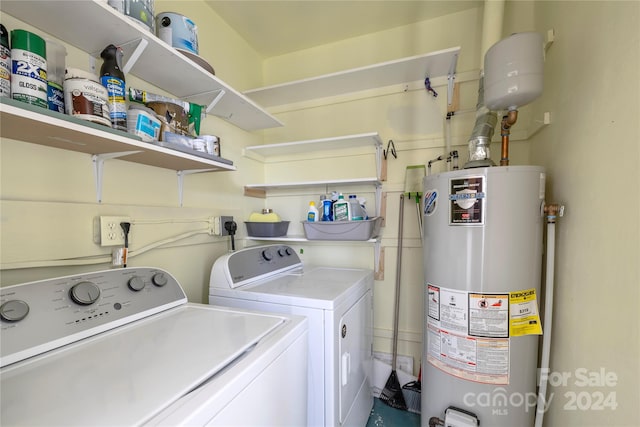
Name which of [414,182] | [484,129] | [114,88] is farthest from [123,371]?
[414,182]

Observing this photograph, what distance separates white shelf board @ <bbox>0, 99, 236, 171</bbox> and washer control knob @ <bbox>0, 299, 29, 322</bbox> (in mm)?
479

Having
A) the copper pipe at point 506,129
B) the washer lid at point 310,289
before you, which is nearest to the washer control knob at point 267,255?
the washer lid at point 310,289

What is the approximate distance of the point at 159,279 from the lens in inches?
42.3

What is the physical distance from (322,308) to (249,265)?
1.67ft

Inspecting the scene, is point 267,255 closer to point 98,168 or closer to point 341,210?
point 341,210

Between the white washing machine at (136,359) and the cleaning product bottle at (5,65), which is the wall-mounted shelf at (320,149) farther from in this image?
the cleaning product bottle at (5,65)

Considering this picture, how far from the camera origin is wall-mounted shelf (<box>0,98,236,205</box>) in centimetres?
68

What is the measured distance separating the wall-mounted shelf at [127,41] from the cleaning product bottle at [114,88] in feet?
0.27

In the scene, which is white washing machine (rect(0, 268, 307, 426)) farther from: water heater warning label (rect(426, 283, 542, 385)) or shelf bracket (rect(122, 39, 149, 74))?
shelf bracket (rect(122, 39, 149, 74))

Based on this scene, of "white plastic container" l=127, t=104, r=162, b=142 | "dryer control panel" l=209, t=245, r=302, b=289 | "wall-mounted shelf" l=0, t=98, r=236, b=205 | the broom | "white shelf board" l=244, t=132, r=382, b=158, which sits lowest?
the broom

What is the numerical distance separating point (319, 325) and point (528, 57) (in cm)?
135

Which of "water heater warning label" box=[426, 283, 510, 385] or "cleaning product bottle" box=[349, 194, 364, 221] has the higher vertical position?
"cleaning product bottle" box=[349, 194, 364, 221]

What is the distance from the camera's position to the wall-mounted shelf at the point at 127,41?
0.83 m

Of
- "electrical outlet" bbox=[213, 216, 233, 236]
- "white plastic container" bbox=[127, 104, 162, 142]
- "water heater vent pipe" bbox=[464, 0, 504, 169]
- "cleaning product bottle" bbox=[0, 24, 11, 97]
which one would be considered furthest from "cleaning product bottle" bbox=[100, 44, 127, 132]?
"water heater vent pipe" bbox=[464, 0, 504, 169]
